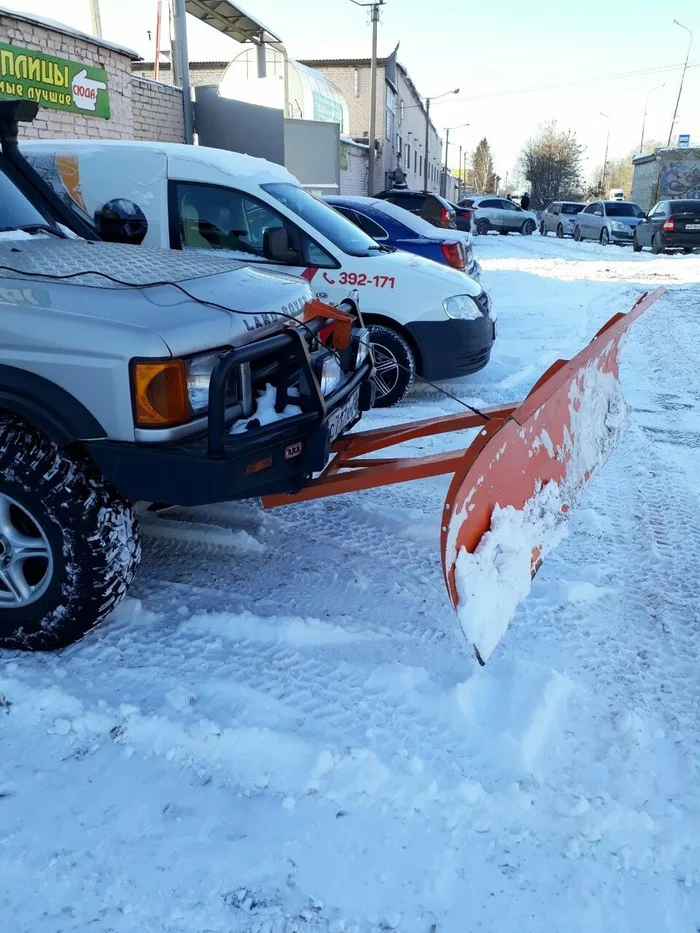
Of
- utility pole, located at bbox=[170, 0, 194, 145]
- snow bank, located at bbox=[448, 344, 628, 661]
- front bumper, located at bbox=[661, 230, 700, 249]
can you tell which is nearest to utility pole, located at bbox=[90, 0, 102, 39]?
utility pole, located at bbox=[170, 0, 194, 145]

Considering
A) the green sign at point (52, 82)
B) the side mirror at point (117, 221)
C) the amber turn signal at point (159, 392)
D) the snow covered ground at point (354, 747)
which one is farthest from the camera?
the green sign at point (52, 82)

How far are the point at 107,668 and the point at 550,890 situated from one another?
66.8 inches

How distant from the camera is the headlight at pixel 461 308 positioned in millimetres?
5902

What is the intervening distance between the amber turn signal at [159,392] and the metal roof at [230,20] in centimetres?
1681

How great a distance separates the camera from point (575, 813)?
6.91 feet

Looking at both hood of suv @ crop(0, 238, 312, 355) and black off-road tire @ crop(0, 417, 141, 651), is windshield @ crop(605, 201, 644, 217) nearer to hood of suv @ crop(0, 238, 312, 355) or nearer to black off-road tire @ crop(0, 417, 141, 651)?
hood of suv @ crop(0, 238, 312, 355)

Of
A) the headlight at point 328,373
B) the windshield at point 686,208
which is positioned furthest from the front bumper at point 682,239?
the headlight at point 328,373

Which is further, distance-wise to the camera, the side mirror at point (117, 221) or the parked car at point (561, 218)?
the parked car at point (561, 218)

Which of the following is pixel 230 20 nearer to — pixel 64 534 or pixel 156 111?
pixel 156 111

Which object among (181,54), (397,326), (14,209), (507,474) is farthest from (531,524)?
(181,54)

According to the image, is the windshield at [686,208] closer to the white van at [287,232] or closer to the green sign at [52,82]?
the green sign at [52,82]

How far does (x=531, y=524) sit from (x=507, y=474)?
0.27m

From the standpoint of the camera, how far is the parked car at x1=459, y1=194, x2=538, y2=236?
1337 inches

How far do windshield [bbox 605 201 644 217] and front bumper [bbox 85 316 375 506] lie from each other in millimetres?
27277
